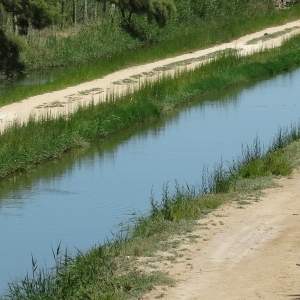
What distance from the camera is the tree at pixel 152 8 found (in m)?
30.1

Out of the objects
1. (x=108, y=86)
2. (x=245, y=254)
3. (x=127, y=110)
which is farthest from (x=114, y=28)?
(x=245, y=254)

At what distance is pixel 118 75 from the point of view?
73.8 ft

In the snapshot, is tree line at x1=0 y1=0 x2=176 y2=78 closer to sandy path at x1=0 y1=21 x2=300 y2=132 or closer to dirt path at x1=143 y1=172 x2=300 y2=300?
sandy path at x1=0 y1=21 x2=300 y2=132

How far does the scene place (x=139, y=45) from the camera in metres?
31.7

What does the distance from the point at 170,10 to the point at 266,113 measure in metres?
12.7

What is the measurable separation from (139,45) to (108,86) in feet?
36.7

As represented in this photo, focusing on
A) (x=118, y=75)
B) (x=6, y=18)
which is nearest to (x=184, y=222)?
(x=118, y=75)

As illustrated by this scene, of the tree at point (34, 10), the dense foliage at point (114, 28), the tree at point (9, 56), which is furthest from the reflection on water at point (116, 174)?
the dense foliage at point (114, 28)

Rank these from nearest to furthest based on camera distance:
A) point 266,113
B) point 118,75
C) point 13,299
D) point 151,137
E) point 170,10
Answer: point 13,299 → point 151,137 → point 266,113 → point 118,75 → point 170,10

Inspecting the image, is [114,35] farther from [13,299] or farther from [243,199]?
[13,299]

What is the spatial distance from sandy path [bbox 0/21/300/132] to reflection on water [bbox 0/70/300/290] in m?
1.54

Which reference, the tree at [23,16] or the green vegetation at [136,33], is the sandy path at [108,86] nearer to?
the green vegetation at [136,33]

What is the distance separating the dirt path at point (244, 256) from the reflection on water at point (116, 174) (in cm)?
154

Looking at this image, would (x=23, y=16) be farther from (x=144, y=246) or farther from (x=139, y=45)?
(x=144, y=246)
